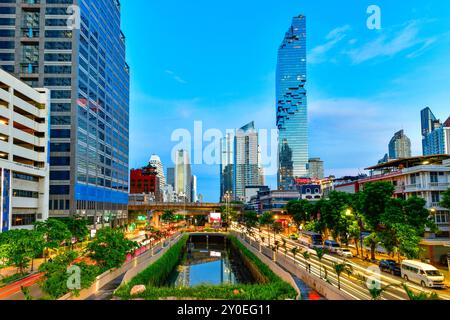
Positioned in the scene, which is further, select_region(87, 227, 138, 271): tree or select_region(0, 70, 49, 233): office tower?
select_region(0, 70, 49, 233): office tower

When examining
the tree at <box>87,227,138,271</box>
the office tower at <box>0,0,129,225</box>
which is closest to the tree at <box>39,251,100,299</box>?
the tree at <box>87,227,138,271</box>

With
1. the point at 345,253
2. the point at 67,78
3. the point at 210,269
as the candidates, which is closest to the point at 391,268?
the point at 345,253

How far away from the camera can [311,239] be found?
73.1 m

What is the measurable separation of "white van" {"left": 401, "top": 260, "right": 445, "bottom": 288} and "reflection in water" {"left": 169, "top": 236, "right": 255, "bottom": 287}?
20941 mm

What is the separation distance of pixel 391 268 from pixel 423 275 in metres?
6.82

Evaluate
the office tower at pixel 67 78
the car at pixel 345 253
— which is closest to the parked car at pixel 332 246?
the car at pixel 345 253

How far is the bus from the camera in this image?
69.1 meters

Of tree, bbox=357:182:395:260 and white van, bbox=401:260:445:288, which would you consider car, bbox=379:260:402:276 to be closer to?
white van, bbox=401:260:445:288

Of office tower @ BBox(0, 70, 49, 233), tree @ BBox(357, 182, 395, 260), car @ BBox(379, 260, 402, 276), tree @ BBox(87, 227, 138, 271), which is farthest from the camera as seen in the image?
office tower @ BBox(0, 70, 49, 233)

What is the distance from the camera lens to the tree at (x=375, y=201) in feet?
152

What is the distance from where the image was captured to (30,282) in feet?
121

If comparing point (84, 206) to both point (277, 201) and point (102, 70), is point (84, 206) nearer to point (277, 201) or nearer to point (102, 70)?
point (102, 70)
